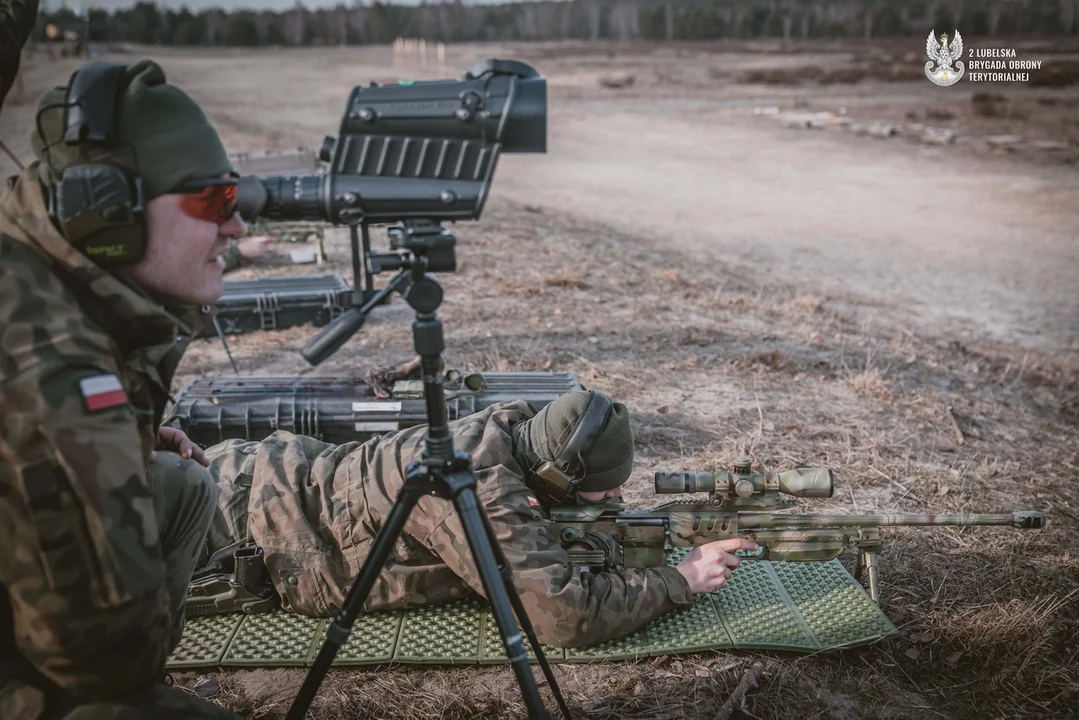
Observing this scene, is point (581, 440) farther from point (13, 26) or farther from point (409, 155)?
point (13, 26)

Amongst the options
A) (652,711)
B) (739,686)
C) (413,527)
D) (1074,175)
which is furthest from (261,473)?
(1074,175)

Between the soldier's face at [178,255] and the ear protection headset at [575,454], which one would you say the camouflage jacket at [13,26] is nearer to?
the soldier's face at [178,255]

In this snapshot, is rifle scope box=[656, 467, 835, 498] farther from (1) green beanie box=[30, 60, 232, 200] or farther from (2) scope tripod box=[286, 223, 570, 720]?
(1) green beanie box=[30, 60, 232, 200]

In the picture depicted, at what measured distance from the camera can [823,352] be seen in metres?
7.79

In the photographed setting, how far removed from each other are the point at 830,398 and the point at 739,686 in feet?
11.8

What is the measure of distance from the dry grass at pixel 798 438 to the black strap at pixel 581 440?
2.77ft

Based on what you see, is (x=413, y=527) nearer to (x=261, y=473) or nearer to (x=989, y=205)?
(x=261, y=473)

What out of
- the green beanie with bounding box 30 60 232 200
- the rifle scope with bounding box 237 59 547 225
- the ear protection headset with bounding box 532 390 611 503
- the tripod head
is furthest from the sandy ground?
the green beanie with bounding box 30 60 232 200

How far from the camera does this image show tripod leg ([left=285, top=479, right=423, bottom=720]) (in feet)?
9.06

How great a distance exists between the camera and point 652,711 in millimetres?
3529

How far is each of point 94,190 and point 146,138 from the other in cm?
22

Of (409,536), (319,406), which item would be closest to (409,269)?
(409,536)

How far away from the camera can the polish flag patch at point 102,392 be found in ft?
7.50

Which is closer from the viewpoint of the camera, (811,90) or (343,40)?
(811,90)
